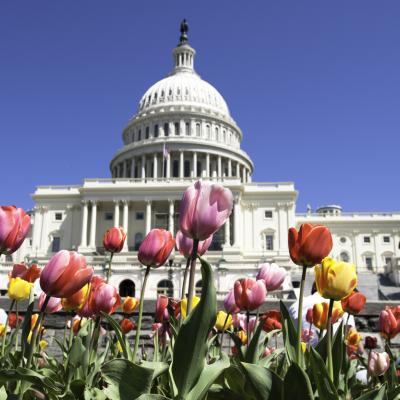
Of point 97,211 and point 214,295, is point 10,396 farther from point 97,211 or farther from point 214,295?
point 97,211

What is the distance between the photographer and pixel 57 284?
2.35m

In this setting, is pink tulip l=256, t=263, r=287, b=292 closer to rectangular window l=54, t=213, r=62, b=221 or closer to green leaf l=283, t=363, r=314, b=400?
green leaf l=283, t=363, r=314, b=400

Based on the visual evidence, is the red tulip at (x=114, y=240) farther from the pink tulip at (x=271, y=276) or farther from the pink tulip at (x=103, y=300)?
the pink tulip at (x=271, y=276)

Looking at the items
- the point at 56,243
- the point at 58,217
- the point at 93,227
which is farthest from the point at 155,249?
the point at 58,217

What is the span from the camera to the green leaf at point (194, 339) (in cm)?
186

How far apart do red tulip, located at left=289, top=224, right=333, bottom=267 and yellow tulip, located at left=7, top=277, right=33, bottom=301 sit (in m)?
2.03

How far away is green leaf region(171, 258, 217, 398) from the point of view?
6.11 ft

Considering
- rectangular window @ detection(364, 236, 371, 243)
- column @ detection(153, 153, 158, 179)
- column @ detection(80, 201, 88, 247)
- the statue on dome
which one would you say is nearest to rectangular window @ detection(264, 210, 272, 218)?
column @ detection(153, 153, 158, 179)

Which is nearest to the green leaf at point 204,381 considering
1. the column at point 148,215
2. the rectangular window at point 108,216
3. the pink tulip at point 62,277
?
the pink tulip at point 62,277

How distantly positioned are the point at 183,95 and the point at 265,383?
88447 millimetres

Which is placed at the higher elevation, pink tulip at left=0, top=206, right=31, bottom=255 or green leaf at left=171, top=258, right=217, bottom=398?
pink tulip at left=0, top=206, right=31, bottom=255

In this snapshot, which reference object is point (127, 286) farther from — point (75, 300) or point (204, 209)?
point (204, 209)

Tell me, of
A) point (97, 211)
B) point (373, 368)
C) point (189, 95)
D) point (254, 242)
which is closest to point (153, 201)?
point (97, 211)

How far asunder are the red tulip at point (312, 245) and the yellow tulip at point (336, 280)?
11 cm
